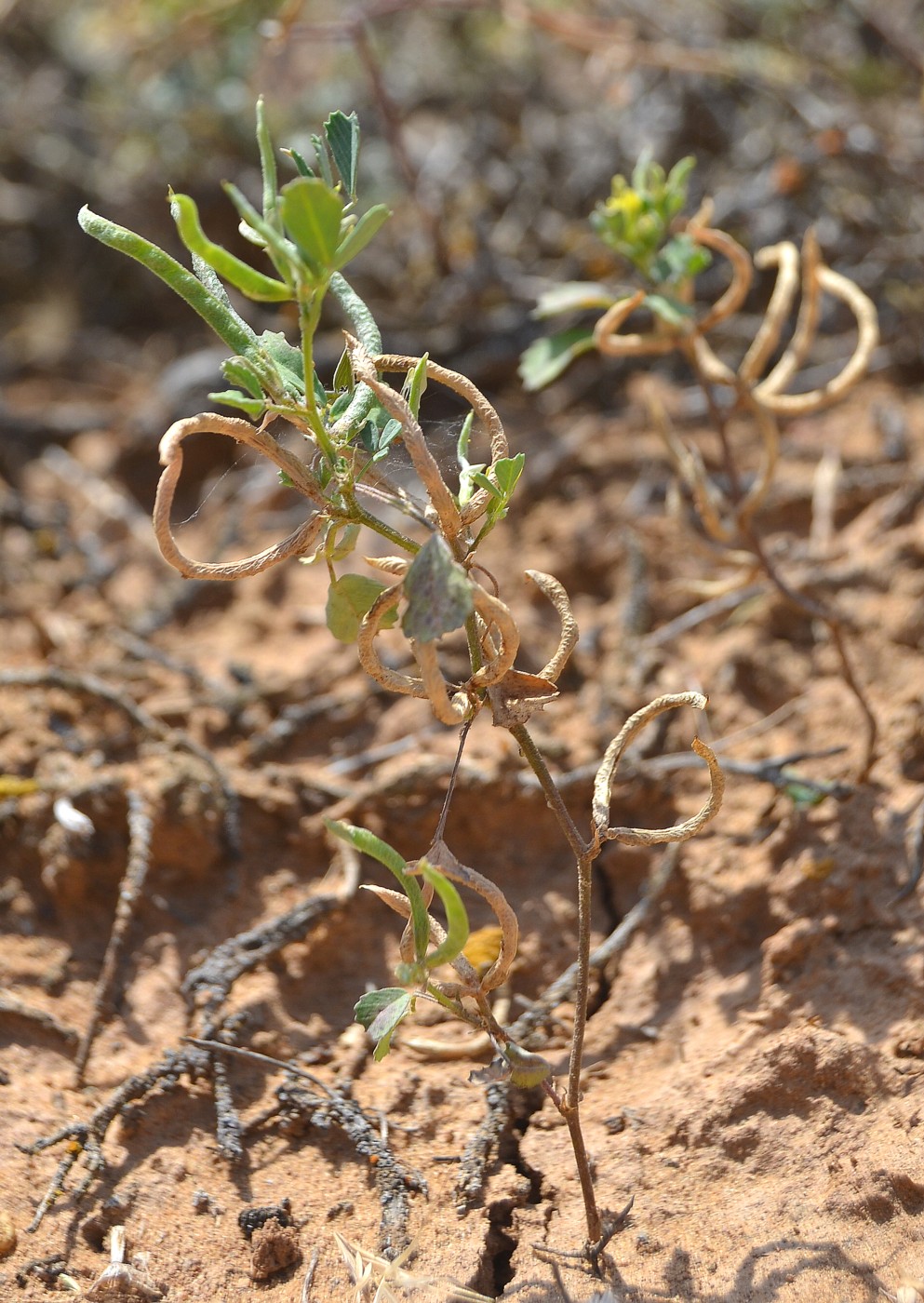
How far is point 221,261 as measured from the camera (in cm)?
110

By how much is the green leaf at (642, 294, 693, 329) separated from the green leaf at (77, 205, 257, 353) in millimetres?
979

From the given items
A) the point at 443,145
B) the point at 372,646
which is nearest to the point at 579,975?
the point at 372,646

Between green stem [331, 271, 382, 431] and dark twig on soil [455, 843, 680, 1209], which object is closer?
green stem [331, 271, 382, 431]

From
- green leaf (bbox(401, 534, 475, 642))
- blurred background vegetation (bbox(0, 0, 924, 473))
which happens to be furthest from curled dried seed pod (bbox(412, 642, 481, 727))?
blurred background vegetation (bbox(0, 0, 924, 473))

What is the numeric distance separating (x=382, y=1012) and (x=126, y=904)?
2.68 feet

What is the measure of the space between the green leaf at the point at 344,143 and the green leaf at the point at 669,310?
2.85 feet

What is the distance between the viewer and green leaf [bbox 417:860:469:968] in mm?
1109

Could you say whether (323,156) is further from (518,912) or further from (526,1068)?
(518,912)

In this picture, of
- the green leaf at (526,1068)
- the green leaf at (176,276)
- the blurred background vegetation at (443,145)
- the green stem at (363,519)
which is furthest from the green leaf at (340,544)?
the blurred background vegetation at (443,145)

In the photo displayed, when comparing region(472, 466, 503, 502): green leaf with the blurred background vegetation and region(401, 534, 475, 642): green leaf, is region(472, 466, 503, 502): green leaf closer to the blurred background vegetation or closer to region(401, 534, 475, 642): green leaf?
region(401, 534, 475, 642): green leaf

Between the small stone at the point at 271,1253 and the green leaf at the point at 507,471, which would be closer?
the green leaf at the point at 507,471

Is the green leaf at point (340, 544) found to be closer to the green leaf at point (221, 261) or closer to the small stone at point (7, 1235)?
the green leaf at point (221, 261)

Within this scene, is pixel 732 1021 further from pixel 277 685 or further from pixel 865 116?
pixel 865 116

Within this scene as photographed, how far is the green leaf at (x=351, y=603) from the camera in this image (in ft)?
4.17
